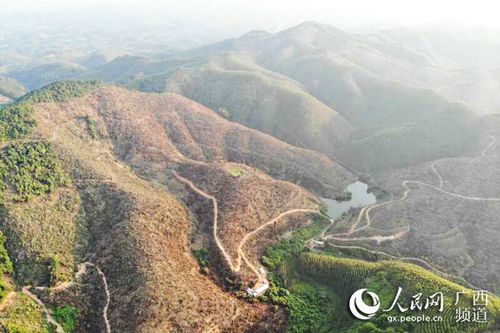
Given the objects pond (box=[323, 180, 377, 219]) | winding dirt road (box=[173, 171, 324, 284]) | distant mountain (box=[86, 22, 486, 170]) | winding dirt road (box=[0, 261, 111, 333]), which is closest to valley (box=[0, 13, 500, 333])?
winding dirt road (box=[0, 261, 111, 333])

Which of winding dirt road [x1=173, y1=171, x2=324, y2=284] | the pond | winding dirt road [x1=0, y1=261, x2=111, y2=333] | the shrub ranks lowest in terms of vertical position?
the pond

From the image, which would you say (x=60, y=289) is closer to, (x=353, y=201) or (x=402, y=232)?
(x=402, y=232)

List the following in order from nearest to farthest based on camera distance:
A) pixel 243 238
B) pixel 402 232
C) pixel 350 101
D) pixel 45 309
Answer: pixel 45 309 < pixel 243 238 < pixel 402 232 < pixel 350 101

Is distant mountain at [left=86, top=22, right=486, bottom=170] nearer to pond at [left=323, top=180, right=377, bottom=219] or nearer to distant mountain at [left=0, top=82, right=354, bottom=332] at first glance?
pond at [left=323, top=180, right=377, bottom=219]

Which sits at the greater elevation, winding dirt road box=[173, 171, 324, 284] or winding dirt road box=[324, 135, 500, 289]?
winding dirt road box=[173, 171, 324, 284]

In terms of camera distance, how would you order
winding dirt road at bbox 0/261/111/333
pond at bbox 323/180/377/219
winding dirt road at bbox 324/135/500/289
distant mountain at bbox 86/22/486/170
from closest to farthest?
1. winding dirt road at bbox 0/261/111/333
2. winding dirt road at bbox 324/135/500/289
3. pond at bbox 323/180/377/219
4. distant mountain at bbox 86/22/486/170

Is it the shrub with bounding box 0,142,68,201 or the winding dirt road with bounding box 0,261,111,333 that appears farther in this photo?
the shrub with bounding box 0,142,68,201

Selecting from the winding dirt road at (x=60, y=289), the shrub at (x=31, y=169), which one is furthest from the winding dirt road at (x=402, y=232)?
the shrub at (x=31, y=169)

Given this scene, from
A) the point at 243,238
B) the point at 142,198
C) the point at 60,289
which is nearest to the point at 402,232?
the point at 243,238
